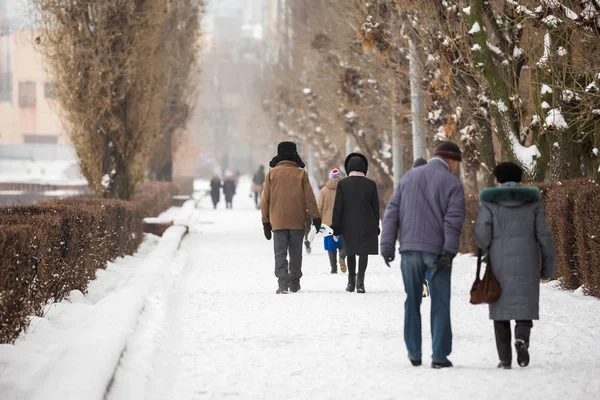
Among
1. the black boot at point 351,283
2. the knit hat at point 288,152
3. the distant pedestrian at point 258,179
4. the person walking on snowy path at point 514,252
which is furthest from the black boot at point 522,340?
the distant pedestrian at point 258,179

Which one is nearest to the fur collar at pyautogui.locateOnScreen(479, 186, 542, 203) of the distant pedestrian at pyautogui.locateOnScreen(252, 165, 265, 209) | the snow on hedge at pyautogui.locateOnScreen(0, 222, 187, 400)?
the snow on hedge at pyautogui.locateOnScreen(0, 222, 187, 400)

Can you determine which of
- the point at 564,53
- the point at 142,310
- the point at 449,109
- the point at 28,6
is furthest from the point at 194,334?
the point at 28,6

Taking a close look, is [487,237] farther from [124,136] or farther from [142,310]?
[124,136]

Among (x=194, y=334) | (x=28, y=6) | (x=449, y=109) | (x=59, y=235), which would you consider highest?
(x=28, y=6)

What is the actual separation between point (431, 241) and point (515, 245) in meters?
0.60

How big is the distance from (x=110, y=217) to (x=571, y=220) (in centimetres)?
710

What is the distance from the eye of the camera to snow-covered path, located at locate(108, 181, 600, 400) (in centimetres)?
784

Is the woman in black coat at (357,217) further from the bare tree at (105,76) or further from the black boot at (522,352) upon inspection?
the bare tree at (105,76)

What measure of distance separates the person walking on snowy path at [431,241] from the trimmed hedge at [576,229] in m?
4.30

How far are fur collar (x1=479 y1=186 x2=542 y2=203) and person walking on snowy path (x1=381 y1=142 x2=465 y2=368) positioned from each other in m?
0.22

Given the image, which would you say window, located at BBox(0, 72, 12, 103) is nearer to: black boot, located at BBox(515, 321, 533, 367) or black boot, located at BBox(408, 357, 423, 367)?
black boot, located at BBox(408, 357, 423, 367)

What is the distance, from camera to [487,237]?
8.49 m

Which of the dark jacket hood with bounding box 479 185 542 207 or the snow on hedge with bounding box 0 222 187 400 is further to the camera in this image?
the dark jacket hood with bounding box 479 185 542 207

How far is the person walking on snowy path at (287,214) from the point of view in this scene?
14.5 m
